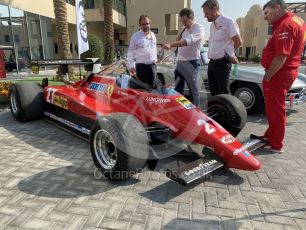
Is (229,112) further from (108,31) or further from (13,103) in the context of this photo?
(108,31)

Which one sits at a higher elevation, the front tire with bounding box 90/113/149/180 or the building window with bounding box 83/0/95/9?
the building window with bounding box 83/0/95/9

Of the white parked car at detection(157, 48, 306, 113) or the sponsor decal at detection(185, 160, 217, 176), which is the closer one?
the sponsor decal at detection(185, 160, 217, 176)

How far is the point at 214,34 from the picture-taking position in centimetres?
477

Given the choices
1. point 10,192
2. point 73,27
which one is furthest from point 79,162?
point 73,27

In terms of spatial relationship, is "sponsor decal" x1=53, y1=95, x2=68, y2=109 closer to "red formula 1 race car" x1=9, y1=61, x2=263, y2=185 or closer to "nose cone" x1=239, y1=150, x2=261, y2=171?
"red formula 1 race car" x1=9, y1=61, x2=263, y2=185

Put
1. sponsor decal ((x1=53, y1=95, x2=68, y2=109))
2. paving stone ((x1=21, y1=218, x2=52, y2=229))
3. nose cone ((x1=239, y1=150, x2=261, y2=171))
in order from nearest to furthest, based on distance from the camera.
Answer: paving stone ((x1=21, y1=218, x2=52, y2=229))
nose cone ((x1=239, y1=150, x2=261, y2=171))
sponsor decal ((x1=53, y1=95, x2=68, y2=109))

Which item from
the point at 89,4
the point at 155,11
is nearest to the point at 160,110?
the point at 89,4

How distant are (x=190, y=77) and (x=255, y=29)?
47.6 metres

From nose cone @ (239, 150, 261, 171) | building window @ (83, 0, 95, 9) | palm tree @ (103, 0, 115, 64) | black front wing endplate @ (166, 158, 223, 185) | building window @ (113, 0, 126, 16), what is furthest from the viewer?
building window @ (113, 0, 126, 16)

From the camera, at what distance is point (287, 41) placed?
3.66 meters

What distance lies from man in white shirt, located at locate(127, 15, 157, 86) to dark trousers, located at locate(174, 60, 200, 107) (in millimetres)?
467

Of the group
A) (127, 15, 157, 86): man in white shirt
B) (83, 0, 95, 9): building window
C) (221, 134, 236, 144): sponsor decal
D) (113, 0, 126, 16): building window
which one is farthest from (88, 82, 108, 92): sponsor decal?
(113, 0, 126, 16): building window

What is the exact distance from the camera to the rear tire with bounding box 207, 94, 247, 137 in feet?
13.6

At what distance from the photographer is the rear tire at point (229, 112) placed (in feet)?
13.6
